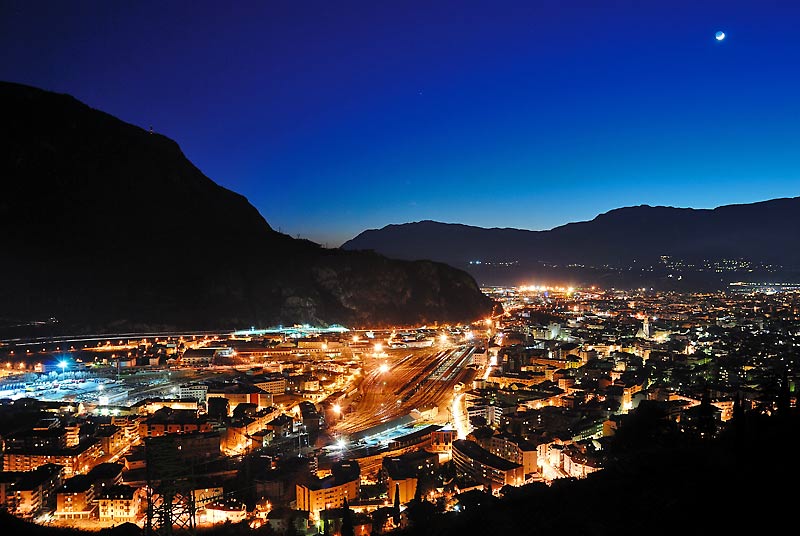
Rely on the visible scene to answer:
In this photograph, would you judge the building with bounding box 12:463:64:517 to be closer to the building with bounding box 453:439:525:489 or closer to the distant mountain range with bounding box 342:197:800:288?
the building with bounding box 453:439:525:489

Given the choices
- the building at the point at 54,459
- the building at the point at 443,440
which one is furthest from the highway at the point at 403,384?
the building at the point at 54,459

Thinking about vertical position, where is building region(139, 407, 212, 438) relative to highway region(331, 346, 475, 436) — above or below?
above

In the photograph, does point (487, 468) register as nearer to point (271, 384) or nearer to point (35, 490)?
point (35, 490)

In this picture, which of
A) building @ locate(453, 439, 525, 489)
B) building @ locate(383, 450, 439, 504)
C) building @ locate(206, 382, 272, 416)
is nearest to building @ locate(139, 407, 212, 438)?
building @ locate(206, 382, 272, 416)

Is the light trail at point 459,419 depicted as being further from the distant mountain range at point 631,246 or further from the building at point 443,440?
the distant mountain range at point 631,246

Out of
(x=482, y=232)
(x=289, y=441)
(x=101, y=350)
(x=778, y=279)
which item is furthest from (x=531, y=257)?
(x=289, y=441)

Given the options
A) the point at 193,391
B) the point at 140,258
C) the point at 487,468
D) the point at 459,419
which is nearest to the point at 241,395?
the point at 193,391
